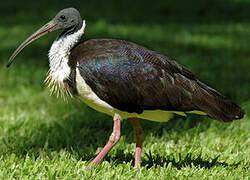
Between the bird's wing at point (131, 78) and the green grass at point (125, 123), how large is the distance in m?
0.65

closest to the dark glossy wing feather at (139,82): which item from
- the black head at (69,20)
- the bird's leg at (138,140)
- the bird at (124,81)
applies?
the bird at (124,81)

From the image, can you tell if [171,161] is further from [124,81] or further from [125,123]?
[125,123]

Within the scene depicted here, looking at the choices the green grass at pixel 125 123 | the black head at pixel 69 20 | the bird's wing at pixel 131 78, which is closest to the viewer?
the bird's wing at pixel 131 78

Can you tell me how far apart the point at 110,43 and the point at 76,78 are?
20.5 inches

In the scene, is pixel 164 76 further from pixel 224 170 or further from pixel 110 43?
pixel 224 170

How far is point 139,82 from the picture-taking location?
468cm

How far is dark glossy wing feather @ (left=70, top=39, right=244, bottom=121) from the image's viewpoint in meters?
4.62

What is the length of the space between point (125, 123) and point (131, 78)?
201cm

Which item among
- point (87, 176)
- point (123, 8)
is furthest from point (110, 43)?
point (123, 8)

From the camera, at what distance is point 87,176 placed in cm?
440

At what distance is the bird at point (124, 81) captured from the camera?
15.2 feet

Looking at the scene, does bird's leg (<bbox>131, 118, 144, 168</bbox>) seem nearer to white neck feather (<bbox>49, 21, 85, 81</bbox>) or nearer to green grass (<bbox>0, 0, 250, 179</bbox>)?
green grass (<bbox>0, 0, 250, 179</bbox>)

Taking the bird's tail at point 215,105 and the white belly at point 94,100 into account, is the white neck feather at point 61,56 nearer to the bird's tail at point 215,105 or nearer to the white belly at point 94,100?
the white belly at point 94,100

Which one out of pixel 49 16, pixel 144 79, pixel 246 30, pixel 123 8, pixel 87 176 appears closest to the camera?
pixel 87 176
